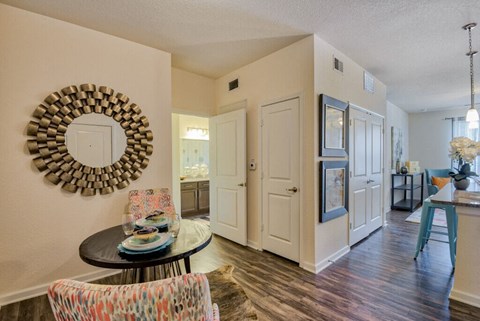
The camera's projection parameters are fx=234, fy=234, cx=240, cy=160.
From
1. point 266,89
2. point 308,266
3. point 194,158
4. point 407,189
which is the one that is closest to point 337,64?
point 266,89

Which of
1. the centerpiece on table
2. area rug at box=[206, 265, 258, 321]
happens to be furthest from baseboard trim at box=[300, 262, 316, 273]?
the centerpiece on table

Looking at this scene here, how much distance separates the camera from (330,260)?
2.89 metres

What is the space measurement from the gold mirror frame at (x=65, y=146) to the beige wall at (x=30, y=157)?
83 millimetres

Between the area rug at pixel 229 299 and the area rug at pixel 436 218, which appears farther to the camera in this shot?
the area rug at pixel 436 218

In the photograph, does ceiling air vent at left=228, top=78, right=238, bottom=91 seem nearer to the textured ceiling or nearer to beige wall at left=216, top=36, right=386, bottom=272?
beige wall at left=216, top=36, right=386, bottom=272

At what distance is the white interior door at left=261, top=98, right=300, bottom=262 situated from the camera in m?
2.88

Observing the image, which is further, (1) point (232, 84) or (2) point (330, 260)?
(1) point (232, 84)

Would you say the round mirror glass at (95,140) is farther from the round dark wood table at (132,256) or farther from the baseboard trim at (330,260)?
the baseboard trim at (330,260)

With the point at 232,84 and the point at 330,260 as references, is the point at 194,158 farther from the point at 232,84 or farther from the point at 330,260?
the point at 330,260

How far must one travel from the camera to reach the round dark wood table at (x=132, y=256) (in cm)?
129

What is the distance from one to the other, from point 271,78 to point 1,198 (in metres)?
3.12

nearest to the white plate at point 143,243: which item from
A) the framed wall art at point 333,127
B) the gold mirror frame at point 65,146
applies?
the gold mirror frame at point 65,146

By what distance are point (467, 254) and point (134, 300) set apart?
2.77m

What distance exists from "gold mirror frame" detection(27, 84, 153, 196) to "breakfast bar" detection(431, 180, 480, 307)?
323cm
